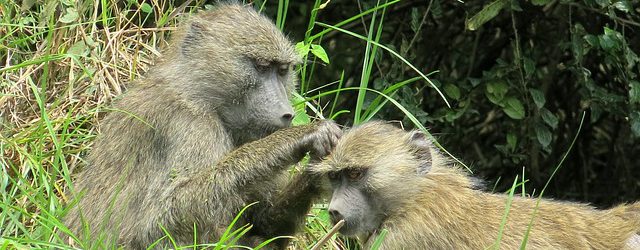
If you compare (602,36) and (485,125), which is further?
(485,125)

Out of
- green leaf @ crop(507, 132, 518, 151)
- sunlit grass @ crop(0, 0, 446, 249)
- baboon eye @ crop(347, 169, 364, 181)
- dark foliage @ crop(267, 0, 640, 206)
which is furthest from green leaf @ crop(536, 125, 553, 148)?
baboon eye @ crop(347, 169, 364, 181)

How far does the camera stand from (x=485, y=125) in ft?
25.5

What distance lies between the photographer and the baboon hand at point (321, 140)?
464 cm

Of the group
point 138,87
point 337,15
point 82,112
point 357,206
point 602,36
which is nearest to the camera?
point 357,206

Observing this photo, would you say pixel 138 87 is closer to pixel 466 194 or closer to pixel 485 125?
pixel 466 194

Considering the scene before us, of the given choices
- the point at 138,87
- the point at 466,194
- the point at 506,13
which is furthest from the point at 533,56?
the point at 138,87

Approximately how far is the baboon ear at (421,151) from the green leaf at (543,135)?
2080mm

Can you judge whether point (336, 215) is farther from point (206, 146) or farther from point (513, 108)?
point (513, 108)

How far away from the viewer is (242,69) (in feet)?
16.0

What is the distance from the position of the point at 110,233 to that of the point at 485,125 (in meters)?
3.63

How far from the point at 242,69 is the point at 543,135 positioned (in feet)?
8.01

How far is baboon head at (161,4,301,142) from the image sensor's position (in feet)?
15.8

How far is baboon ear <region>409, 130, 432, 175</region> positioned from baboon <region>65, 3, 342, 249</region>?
1.02 ft

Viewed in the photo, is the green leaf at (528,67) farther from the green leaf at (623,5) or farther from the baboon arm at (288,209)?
the baboon arm at (288,209)
